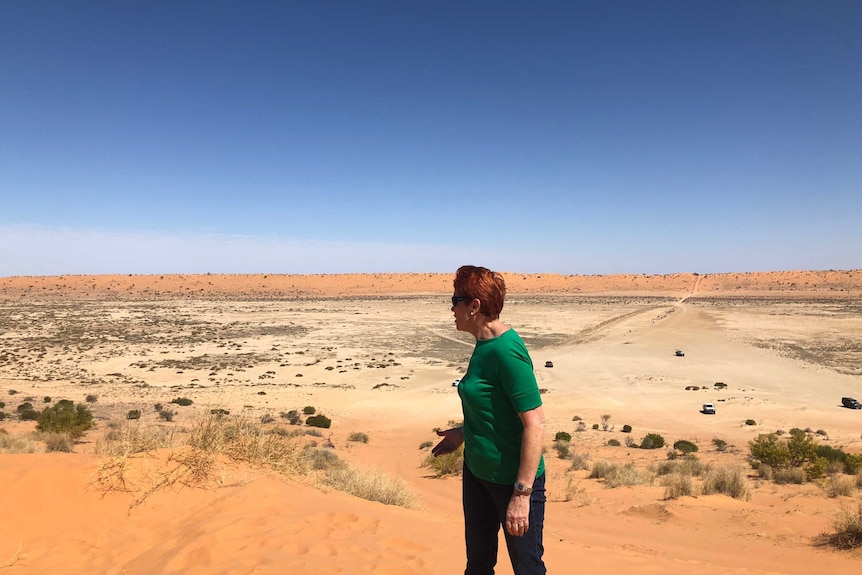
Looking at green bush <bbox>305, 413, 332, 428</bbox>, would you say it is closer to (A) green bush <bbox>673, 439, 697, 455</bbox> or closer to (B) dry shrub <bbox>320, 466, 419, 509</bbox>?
(B) dry shrub <bbox>320, 466, 419, 509</bbox>

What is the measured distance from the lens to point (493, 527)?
285 cm

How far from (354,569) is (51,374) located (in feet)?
97.4

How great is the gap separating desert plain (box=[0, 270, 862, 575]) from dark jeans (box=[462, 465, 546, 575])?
4.78 ft

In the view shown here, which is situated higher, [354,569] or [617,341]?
[354,569]

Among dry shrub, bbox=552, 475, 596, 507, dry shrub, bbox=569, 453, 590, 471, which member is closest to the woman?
dry shrub, bbox=552, 475, 596, 507

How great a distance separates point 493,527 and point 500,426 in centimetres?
74

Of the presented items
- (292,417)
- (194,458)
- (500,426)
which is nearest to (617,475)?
(194,458)

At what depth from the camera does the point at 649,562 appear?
16.0 ft

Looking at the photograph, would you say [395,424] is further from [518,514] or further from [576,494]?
[518,514]

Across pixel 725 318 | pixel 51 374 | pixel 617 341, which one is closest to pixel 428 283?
pixel 725 318

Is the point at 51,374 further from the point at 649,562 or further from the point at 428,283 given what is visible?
the point at 428,283

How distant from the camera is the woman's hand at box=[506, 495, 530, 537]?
2.44 meters

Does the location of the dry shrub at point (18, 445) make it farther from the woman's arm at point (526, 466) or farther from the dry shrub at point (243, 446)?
the woman's arm at point (526, 466)

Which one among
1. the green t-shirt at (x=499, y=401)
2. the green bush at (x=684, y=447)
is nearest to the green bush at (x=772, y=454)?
the green bush at (x=684, y=447)
